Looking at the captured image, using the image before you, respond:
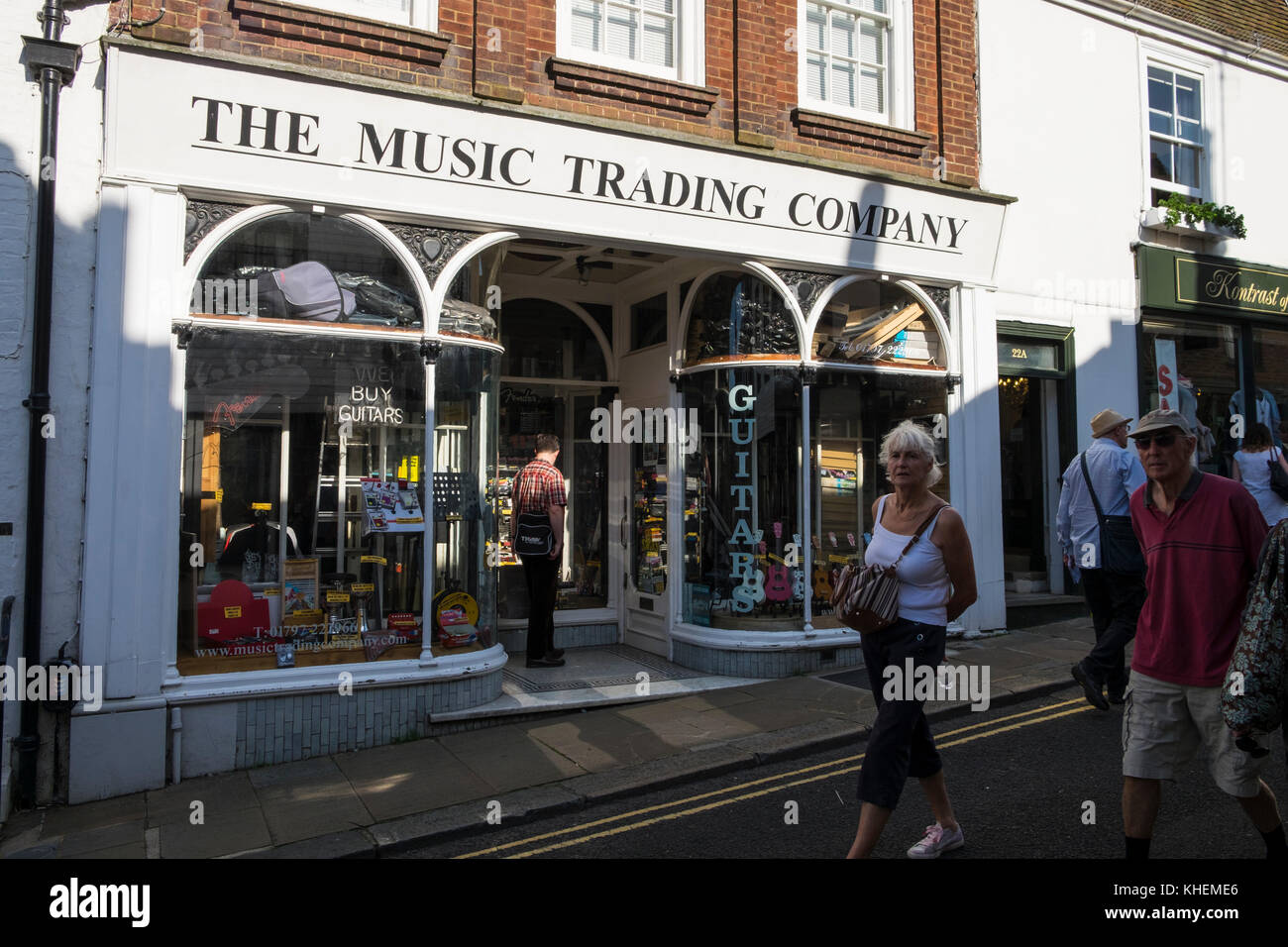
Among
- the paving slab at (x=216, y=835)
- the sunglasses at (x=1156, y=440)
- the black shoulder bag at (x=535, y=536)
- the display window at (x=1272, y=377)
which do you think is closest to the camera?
the sunglasses at (x=1156, y=440)

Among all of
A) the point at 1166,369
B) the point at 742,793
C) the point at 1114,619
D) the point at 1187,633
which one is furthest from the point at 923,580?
the point at 1166,369

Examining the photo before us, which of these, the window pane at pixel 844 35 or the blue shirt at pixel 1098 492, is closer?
the blue shirt at pixel 1098 492

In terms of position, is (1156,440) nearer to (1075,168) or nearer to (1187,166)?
(1075,168)

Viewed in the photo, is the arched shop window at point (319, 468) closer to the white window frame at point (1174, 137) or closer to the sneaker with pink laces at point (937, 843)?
the sneaker with pink laces at point (937, 843)

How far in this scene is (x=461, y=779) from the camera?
560 cm

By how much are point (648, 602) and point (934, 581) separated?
5.10 m

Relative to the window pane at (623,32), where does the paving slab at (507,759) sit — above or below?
below

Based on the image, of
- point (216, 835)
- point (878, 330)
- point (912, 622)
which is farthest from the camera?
point (878, 330)

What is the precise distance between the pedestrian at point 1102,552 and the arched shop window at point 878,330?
2.45m

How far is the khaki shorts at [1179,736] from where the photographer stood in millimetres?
3264

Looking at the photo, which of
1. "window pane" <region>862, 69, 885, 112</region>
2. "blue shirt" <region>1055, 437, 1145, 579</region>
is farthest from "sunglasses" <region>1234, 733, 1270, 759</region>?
"window pane" <region>862, 69, 885, 112</region>

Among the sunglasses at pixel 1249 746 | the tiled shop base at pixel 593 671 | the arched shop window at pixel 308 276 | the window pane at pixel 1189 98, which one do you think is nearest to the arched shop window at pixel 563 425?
the tiled shop base at pixel 593 671

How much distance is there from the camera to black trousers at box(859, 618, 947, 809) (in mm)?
3641

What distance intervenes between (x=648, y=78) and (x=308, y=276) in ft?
10.4
